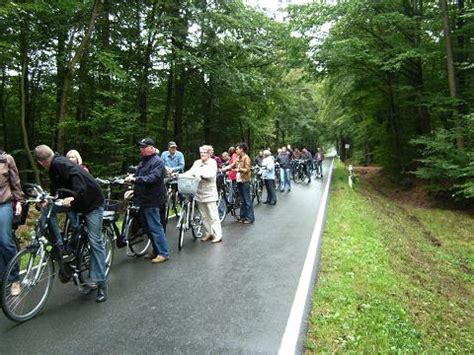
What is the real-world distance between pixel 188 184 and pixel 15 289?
3875 millimetres

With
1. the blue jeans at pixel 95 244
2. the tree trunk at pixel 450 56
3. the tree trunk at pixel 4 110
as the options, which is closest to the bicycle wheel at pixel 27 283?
the blue jeans at pixel 95 244

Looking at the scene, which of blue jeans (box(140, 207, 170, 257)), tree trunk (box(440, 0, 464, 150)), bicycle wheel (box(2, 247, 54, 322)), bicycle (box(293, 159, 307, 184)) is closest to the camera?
bicycle wheel (box(2, 247, 54, 322))

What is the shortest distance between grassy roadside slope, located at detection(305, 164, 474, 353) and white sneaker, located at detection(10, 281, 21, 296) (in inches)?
132

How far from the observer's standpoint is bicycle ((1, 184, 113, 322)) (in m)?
4.62

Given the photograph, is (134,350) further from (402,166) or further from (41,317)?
(402,166)

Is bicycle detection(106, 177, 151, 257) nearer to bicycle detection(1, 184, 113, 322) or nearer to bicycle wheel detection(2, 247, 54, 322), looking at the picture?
bicycle detection(1, 184, 113, 322)

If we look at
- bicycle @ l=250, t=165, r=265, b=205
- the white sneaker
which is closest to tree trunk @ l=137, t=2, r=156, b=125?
bicycle @ l=250, t=165, r=265, b=205

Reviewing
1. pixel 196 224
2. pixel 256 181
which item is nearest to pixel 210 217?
pixel 196 224

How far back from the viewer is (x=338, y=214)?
12539 mm

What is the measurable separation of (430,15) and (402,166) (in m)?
8.95

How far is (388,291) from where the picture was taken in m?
6.27

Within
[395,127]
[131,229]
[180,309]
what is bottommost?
[180,309]

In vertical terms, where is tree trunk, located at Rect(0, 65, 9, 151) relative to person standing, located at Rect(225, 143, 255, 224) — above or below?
above

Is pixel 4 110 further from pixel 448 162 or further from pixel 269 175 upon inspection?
pixel 448 162
